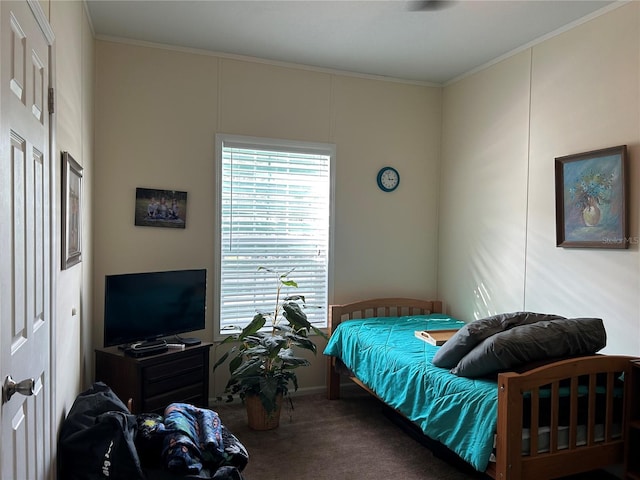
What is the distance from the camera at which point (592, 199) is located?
113 inches

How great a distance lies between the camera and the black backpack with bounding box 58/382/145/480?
1.77 metres

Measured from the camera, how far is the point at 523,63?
11.3ft

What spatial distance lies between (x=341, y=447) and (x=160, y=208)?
2161 millimetres

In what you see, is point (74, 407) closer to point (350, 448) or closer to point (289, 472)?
point (289, 472)

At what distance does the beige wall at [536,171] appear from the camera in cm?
271

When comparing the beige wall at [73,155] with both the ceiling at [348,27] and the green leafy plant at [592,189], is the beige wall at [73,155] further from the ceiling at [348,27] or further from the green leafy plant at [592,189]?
the green leafy plant at [592,189]

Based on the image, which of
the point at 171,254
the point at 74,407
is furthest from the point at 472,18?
the point at 74,407

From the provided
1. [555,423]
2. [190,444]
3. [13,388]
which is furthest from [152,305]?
[555,423]

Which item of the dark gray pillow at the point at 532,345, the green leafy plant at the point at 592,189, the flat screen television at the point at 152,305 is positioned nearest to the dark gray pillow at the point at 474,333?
the dark gray pillow at the point at 532,345

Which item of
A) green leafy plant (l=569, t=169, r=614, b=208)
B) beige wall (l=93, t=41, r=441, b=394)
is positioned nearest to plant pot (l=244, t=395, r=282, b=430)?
beige wall (l=93, t=41, r=441, b=394)

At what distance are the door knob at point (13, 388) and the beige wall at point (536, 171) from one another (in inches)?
115

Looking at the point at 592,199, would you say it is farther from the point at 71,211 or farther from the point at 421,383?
the point at 71,211

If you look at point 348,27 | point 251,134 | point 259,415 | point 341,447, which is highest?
point 348,27

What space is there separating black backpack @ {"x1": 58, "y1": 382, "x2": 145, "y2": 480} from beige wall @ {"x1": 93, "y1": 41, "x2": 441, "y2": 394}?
5.28 ft
